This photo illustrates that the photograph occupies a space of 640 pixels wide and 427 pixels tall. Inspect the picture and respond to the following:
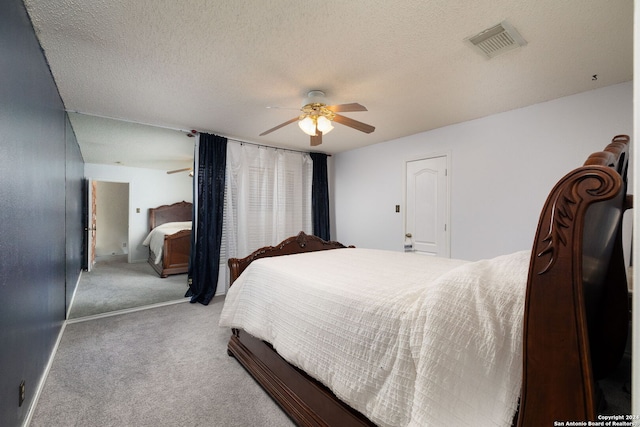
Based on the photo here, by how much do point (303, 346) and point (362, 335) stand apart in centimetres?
42

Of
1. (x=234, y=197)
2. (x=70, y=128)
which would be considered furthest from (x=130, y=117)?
(x=234, y=197)

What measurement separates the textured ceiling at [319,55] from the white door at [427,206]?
75cm

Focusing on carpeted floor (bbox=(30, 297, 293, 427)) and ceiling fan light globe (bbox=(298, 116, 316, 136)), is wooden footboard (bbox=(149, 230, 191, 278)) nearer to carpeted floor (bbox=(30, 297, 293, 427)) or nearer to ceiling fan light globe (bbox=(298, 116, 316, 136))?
carpeted floor (bbox=(30, 297, 293, 427))

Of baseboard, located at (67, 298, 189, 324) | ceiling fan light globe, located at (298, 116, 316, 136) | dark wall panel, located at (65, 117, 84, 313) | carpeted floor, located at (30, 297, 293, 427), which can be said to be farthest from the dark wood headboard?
ceiling fan light globe, located at (298, 116, 316, 136)

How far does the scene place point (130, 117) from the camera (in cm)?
318

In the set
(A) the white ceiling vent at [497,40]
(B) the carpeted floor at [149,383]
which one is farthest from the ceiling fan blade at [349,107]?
(B) the carpeted floor at [149,383]

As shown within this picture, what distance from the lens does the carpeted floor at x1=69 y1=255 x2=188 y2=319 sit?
11.0 feet

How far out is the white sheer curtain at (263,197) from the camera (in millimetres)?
4039

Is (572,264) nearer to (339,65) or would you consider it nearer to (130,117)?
(339,65)

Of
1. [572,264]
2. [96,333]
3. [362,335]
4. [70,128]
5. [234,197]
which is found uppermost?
[70,128]

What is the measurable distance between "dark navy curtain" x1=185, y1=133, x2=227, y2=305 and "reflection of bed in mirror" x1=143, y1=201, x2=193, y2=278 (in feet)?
1.19

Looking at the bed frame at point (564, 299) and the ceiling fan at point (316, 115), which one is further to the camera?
the ceiling fan at point (316, 115)

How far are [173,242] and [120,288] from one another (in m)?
0.92

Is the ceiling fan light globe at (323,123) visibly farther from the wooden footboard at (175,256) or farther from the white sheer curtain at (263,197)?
the wooden footboard at (175,256)
